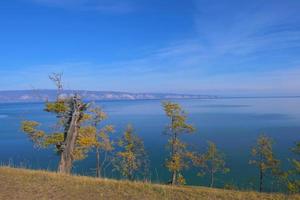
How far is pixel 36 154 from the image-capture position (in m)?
63.1

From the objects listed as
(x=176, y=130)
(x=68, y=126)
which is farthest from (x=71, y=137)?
(x=176, y=130)

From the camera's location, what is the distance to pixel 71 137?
16.5 metres

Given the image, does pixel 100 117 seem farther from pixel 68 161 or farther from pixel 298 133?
pixel 298 133

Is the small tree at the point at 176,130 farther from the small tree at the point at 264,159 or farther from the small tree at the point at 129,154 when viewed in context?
the small tree at the point at 264,159

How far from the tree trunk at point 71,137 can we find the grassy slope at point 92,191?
480 cm

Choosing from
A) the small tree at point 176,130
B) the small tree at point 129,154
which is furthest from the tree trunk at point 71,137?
the small tree at point 129,154

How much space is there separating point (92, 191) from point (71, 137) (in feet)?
23.2

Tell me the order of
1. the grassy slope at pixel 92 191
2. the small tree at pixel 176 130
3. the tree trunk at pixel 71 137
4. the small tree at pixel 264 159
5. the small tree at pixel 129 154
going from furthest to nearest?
1. the small tree at pixel 264 159
2. the small tree at pixel 129 154
3. the small tree at pixel 176 130
4. the tree trunk at pixel 71 137
5. the grassy slope at pixel 92 191

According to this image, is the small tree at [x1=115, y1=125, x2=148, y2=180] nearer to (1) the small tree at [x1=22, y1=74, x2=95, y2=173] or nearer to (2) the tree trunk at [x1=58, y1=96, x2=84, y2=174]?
(1) the small tree at [x1=22, y1=74, x2=95, y2=173]

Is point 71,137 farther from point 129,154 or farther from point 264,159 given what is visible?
point 264,159

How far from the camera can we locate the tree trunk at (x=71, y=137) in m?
16.1

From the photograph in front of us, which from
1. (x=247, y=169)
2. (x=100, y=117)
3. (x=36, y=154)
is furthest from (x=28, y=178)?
(x=36, y=154)

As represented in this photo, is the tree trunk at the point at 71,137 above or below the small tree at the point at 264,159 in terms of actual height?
above

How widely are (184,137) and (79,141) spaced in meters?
57.9
